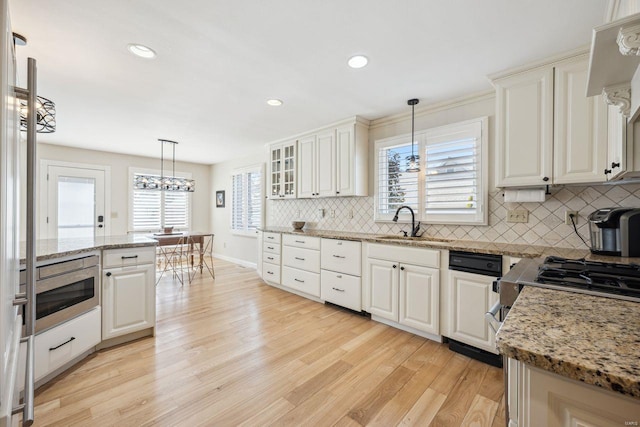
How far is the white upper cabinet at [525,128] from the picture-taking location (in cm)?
208

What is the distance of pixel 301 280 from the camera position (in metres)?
3.75

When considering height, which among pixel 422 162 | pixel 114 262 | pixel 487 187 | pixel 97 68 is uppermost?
pixel 97 68

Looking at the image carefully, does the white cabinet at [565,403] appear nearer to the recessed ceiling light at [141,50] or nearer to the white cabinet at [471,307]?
the white cabinet at [471,307]

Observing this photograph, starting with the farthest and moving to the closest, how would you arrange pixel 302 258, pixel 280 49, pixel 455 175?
pixel 302 258
pixel 455 175
pixel 280 49

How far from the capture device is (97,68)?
231 centimetres

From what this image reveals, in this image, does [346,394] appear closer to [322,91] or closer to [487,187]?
[487,187]

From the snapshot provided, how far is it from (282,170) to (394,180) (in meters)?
1.95

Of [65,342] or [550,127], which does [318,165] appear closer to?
[550,127]

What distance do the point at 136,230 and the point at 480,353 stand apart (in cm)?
632

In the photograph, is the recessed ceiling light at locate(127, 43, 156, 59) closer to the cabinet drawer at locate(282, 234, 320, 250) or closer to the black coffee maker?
the cabinet drawer at locate(282, 234, 320, 250)

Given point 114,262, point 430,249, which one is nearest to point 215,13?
point 114,262

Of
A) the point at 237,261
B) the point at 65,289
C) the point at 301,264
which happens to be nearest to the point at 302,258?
the point at 301,264

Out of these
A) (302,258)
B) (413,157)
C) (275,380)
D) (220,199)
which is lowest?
(275,380)

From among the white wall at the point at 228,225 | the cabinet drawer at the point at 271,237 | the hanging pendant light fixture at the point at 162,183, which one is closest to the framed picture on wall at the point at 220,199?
the white wall at the point at 228,225
